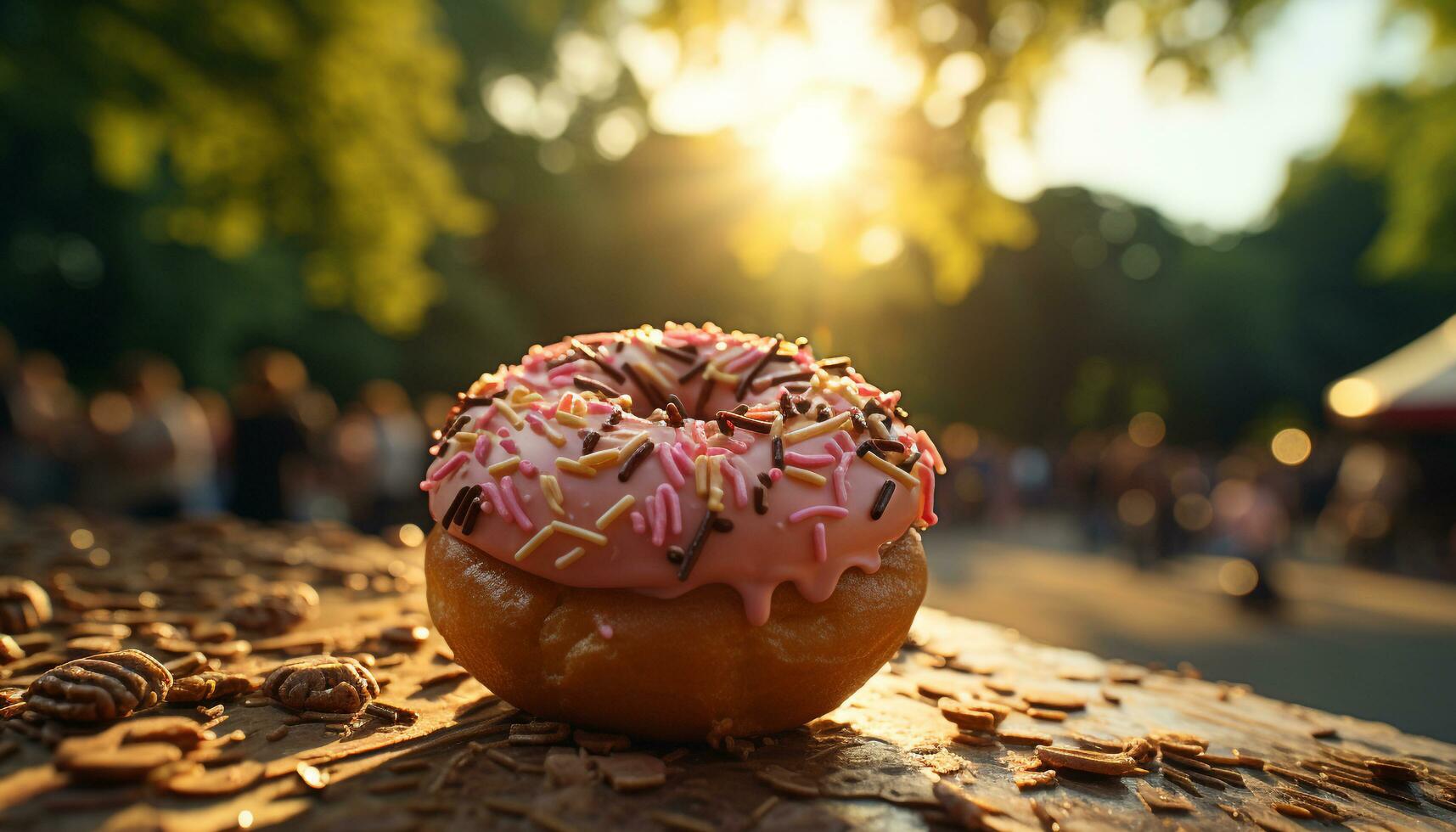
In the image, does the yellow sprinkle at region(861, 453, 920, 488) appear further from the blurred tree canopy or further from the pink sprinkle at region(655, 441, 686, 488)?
the blurred tree canopy

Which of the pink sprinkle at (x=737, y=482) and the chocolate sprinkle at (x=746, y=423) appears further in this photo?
the chocolate sprinkle at (x=746, y=423)

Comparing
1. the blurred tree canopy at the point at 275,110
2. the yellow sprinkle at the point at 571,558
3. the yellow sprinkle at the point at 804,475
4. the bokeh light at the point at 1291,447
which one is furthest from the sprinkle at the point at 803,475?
the bokeh light at the point at 1291,447

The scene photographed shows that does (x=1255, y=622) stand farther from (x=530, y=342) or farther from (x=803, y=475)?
(x=530, y=342)

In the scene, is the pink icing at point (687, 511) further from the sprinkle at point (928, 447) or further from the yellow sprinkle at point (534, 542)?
the sprinkle at point (928, 447)

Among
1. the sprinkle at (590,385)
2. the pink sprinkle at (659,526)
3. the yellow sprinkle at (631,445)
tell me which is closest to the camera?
the pink sprinkle at (659,526)

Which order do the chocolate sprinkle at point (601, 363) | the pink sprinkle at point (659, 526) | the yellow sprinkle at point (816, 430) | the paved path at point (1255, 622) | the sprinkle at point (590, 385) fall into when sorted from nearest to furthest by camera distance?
the pink sprinkle at point (659, 526) < the yellow sprinkle at point (816, 430) < the sprinkle at point (590, 385) < the chocolate sprinkle at point (601, 363) < the paved path at point (1255, 622)

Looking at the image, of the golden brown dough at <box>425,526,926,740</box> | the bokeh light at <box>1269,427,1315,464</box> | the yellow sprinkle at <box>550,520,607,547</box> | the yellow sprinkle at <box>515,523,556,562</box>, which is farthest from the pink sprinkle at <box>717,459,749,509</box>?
the bokeh light at <box>1269,427,1315,464</box>
